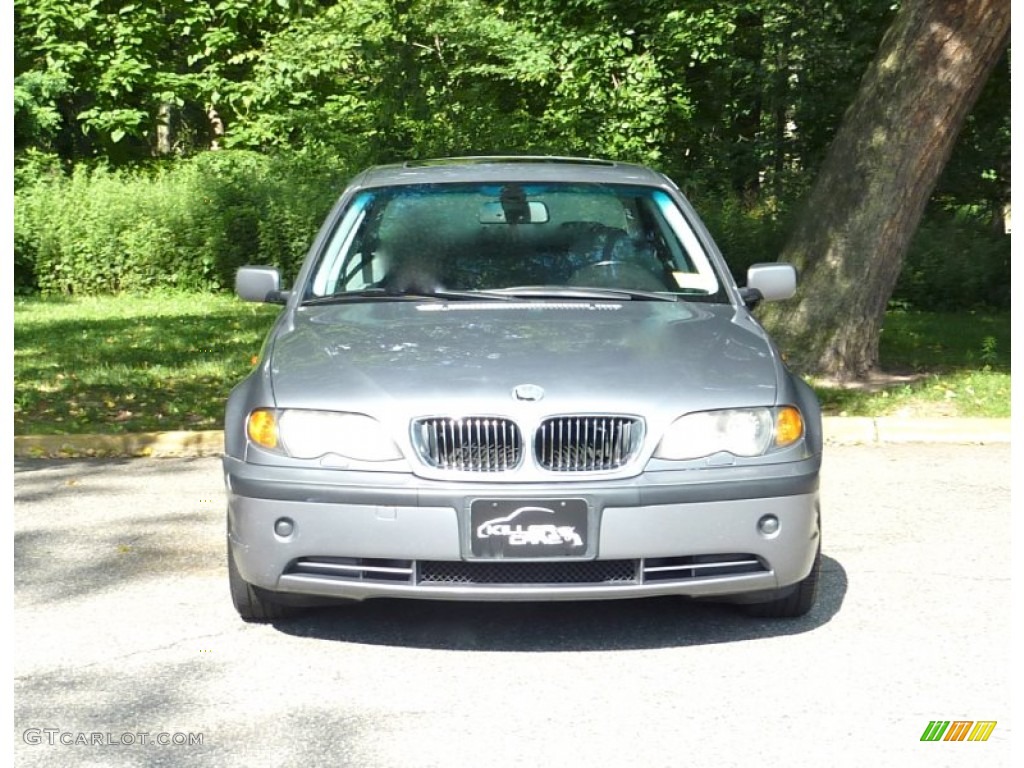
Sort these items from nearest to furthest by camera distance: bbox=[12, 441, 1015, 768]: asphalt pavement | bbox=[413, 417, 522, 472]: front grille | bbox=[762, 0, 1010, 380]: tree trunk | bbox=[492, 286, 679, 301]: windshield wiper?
bbox=[12, 441, 1015, 768]: asphalt pavement
bbox=[413, 417, 522, 472]: front grille
bbox=[492, 286, 679, 301]: windshield wiper
bbox=[762, 0, 1010, 380]: tree trunk

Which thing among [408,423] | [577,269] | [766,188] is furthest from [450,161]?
[766,188]

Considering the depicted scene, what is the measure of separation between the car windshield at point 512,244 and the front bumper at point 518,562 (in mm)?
1363

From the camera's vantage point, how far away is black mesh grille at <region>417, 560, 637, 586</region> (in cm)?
521

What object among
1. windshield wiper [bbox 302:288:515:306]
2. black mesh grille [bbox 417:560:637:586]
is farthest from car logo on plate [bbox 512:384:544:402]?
windshield wiper [bbox 302:288:515:306]

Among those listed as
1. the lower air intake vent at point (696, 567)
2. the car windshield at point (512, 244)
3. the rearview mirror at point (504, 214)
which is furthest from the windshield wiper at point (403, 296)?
the lower air intake vent at point (696, 567)

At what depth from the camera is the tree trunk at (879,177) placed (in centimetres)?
1165

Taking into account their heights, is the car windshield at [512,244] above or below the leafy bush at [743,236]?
above

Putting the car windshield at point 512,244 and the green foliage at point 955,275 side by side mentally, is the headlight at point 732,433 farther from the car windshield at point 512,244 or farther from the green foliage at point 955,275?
the green foliage at point 955,275

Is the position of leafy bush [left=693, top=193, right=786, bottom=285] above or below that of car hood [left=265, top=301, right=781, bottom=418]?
below

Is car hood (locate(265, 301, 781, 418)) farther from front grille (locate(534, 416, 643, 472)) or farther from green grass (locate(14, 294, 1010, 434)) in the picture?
green grass (locate(14, 294, 1010, 434))

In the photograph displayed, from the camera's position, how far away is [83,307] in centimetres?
1992

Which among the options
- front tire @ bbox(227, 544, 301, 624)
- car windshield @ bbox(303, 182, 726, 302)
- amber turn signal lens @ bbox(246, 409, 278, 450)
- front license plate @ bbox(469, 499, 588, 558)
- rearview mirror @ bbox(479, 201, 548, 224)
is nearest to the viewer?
front license plate @ bbox(469, 499, 588, 558)

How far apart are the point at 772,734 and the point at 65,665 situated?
231cm
